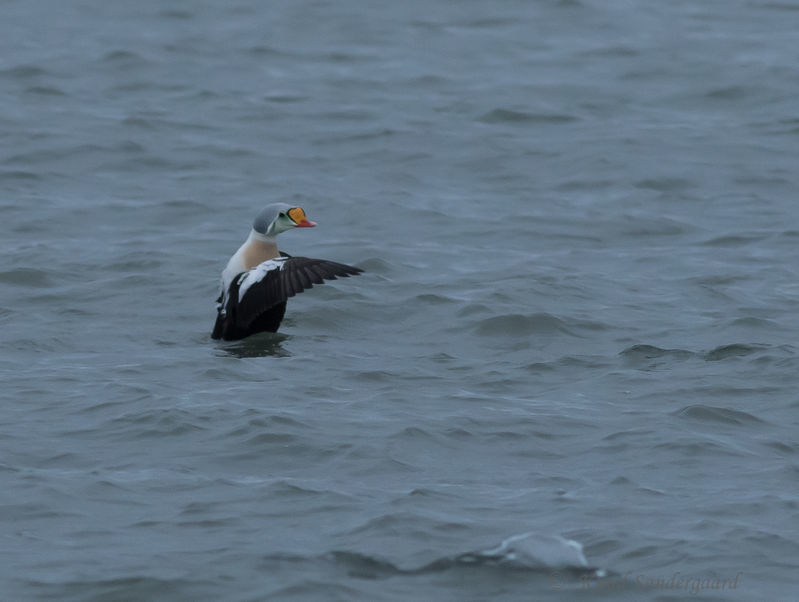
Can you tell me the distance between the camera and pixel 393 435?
24.4 ft

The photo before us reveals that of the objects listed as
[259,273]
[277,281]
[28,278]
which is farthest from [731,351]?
[28,278]

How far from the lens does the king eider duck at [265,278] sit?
934 cm

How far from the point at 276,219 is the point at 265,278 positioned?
20.2 inches

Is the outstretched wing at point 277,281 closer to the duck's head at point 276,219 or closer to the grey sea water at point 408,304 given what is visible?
the grey sea water at point 408,304

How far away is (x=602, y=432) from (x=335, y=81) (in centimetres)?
1019

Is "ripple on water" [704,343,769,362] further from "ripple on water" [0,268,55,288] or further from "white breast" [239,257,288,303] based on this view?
"ripple on water" [0,268,55,288]

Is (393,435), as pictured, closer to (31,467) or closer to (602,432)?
(602,432)

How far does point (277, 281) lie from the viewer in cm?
939

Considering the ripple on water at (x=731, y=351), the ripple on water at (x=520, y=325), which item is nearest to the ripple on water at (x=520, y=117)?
the ripple on water at (x=520, y=325)

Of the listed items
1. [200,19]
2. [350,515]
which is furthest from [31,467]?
[200,19]

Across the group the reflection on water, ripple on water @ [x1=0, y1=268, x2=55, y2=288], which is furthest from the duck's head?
ripple on water @ [x1=0, y1=268, x2=55, y2=288]

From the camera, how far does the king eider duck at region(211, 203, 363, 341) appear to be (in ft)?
30.6

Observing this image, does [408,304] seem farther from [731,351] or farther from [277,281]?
[731,351]

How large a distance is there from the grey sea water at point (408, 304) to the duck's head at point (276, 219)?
0.69 m
